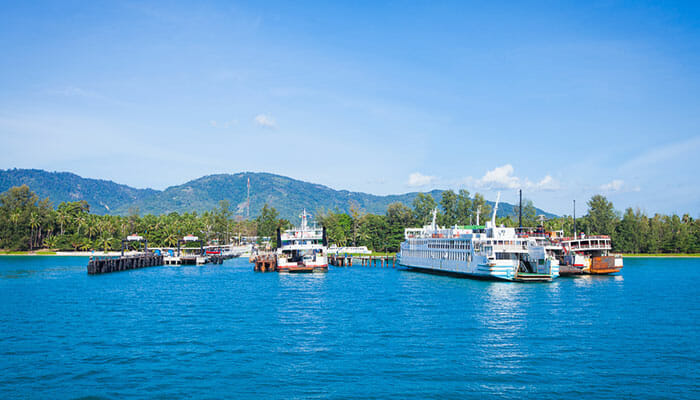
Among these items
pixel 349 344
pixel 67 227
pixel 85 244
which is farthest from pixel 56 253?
pixel 349 344

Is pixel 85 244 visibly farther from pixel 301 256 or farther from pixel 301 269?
pixel 301 269

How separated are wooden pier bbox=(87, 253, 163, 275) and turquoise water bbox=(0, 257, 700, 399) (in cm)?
2405

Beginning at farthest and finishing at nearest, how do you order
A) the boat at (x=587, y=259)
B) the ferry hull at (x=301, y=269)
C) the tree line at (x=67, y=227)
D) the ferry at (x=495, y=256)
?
1. the tree line at (x=67, y=227)
2. the ferry hull at (x=301, y=269)
3. the boat at (x=587, y=259)
4. the ferry at (x=495, y=256)

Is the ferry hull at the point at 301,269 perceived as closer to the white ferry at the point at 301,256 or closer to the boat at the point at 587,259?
the white ferry at the point at 301,256

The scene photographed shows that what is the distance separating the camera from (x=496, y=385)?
26125 mm

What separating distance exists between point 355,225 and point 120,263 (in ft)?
282

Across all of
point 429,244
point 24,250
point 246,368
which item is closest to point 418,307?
point 246,368

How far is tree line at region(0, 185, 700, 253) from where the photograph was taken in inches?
6024

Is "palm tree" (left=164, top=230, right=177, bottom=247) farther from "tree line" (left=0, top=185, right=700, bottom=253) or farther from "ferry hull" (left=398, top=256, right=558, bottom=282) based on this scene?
"ferry hull" (left=398, top=256, right=558, bottom=282)

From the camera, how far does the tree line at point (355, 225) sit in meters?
153

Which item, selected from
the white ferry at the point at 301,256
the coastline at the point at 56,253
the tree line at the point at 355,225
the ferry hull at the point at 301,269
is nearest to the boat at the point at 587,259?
the ferry hull at the point at 301,269

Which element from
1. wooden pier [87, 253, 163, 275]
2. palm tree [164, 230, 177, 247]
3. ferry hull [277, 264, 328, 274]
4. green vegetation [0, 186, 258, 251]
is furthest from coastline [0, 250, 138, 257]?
ferry hull [277, 264, 328, 274]

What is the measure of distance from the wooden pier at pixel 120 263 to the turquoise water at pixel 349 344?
24048 millimetres

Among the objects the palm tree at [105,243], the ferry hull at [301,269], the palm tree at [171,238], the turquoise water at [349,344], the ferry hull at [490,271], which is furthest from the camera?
the palm tree at [171,238]
